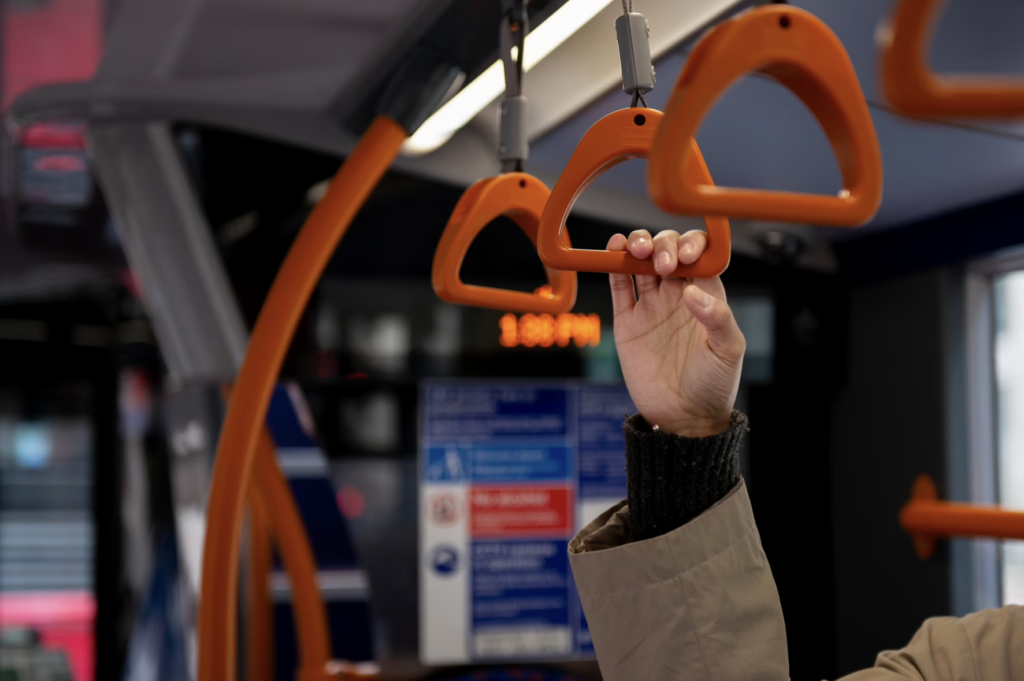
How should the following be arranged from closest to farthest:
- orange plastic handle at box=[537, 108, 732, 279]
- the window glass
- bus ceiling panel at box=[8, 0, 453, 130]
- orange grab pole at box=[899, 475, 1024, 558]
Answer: orange plastic handle at box=[537, 108, 732, 279]
bus ceiling panel at box=[8, 0, 453, 130]
orange grab pole at box=[899, 475, 1024, 558]
the window glass

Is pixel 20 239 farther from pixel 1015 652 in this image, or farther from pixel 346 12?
pixel 1015 652

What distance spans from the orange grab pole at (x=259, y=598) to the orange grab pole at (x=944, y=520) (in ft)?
6.98

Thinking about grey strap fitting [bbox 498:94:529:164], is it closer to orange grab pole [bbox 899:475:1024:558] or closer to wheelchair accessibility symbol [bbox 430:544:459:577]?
orange grab pole [bbox 899:475:1024:558]

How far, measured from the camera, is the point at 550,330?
10.7 ft

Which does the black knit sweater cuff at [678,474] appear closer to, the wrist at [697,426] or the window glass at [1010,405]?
the wrist at [697,426]

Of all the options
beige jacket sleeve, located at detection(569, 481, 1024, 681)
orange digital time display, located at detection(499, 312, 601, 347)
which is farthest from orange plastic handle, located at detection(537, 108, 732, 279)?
orange digital time display, located at detection(499, 312, 601, 347)

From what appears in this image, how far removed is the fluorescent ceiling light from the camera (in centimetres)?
171

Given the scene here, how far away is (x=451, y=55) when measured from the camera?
5.26ft

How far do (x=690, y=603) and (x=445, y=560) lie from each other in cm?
249

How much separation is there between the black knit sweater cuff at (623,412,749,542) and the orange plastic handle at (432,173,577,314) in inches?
8.5

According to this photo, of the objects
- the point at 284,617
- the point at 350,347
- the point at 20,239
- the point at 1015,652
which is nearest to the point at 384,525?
the point at 284,617

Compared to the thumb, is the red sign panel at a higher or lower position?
lower

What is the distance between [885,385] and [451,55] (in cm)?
242

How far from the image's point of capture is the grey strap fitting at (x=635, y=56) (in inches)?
38.0
